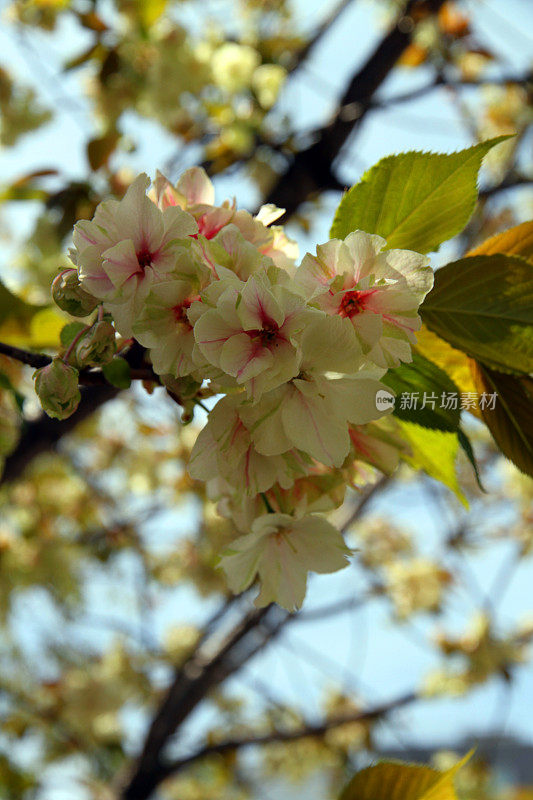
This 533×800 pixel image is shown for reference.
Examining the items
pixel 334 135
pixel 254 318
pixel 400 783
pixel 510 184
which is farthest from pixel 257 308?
pixel 510 184

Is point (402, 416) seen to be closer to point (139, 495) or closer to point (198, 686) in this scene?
point (198, 686)

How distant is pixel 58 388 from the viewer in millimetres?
271

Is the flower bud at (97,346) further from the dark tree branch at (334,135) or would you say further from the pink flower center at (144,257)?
the dark tree branch at (334,135)

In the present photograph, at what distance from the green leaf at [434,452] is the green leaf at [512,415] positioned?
26mm

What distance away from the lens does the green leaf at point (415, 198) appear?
29 centimetres

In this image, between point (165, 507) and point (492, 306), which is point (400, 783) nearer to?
point (492, 306)

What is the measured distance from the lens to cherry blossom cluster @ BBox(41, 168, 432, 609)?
0.81 ft

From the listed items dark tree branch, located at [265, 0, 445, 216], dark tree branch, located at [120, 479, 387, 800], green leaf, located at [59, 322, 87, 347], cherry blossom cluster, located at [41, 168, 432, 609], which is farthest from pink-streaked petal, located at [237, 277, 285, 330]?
dark tree branch, located at [120, 479, 387, 800]

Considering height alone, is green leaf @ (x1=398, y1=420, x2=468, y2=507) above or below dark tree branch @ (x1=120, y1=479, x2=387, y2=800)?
above

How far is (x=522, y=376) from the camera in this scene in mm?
317

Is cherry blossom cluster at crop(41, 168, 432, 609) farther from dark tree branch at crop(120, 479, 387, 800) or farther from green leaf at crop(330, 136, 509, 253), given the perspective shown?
dark tree branch at crop(120, 479, 387, 800)

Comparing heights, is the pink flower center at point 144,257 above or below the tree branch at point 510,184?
above

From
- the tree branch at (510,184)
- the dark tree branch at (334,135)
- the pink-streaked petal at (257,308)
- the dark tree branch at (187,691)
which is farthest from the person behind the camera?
the dark tree branch at (187,691)

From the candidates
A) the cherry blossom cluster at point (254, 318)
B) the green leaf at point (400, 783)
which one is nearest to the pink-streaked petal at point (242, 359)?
the cherry blossom cluster at point (254, 318)
